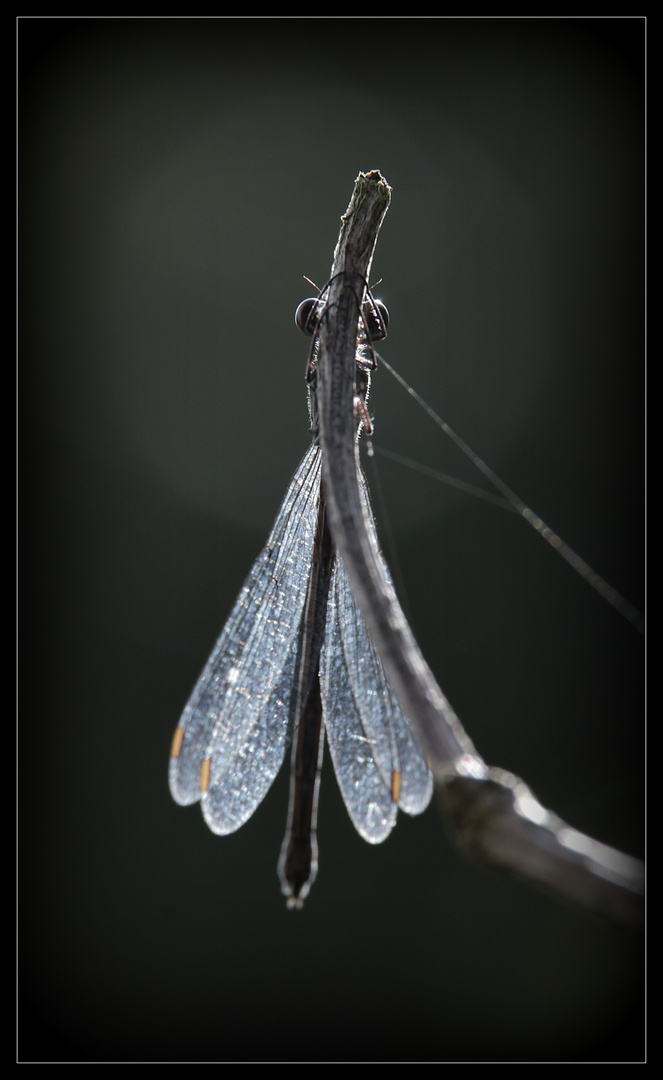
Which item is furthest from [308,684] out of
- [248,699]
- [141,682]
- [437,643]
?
[141,682]

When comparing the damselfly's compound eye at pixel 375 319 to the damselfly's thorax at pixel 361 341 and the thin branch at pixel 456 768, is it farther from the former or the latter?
the thin branch at pixel 456 768

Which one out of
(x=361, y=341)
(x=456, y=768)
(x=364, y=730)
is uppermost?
(x=361, y=341)

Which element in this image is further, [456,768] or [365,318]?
[365,318]

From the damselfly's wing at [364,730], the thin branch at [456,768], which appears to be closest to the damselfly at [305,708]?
the damselfly's wing at [364,730]

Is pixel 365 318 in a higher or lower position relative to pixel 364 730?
higher

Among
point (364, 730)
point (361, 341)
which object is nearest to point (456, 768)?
point (364, 730)

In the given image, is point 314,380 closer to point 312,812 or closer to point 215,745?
point 215,745

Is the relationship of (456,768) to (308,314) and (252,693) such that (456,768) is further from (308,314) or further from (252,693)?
(308,314)

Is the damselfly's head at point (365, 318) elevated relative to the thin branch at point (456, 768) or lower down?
elevated
